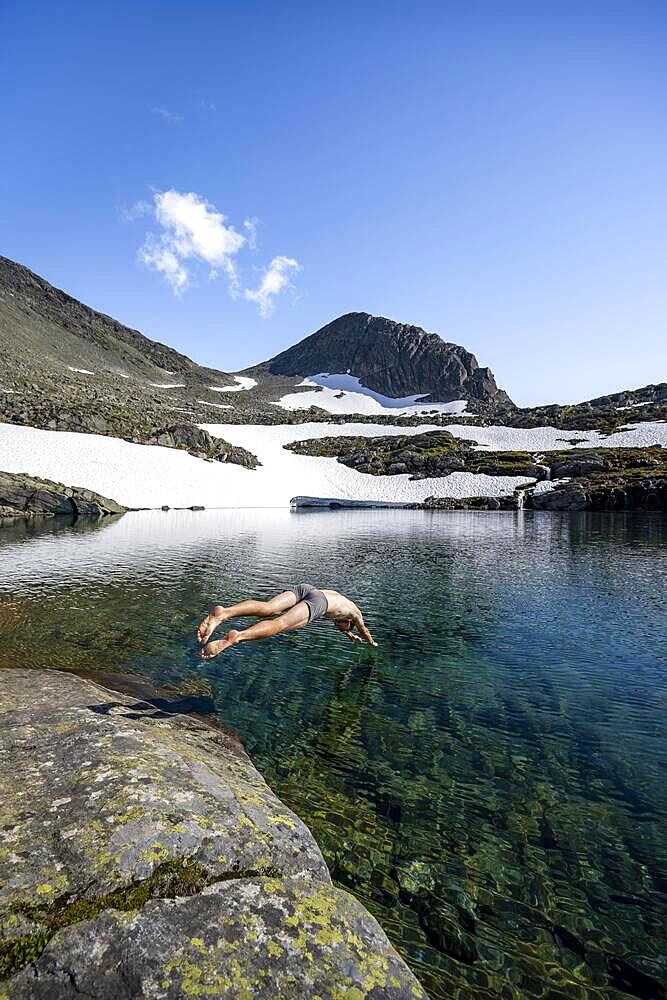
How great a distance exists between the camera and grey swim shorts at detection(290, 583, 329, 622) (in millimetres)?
9641

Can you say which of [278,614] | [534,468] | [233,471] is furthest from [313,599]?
[534,468]

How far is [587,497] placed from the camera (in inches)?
2825

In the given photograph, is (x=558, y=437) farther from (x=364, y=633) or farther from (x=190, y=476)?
(x=364, y=633)

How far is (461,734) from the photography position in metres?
8.90

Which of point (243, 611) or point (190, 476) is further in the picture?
point (190, 476)

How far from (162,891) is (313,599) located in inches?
242

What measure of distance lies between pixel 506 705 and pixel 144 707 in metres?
7.10

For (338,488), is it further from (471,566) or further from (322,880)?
(322,880)

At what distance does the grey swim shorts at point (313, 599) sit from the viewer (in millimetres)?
9641

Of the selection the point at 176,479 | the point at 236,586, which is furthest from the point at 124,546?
the point at 176,479

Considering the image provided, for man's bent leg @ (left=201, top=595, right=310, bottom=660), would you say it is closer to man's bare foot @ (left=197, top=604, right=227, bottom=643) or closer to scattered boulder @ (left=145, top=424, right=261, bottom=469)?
man's bare foot @ (left=197, top=604, right=227, bottom=643)

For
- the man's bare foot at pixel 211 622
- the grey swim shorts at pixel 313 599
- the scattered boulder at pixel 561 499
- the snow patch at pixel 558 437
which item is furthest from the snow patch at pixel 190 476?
the man's bare foot at pixel 211 622

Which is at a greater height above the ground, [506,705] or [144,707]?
[144,707]

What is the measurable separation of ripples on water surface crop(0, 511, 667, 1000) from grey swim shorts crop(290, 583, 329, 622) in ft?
6.37
